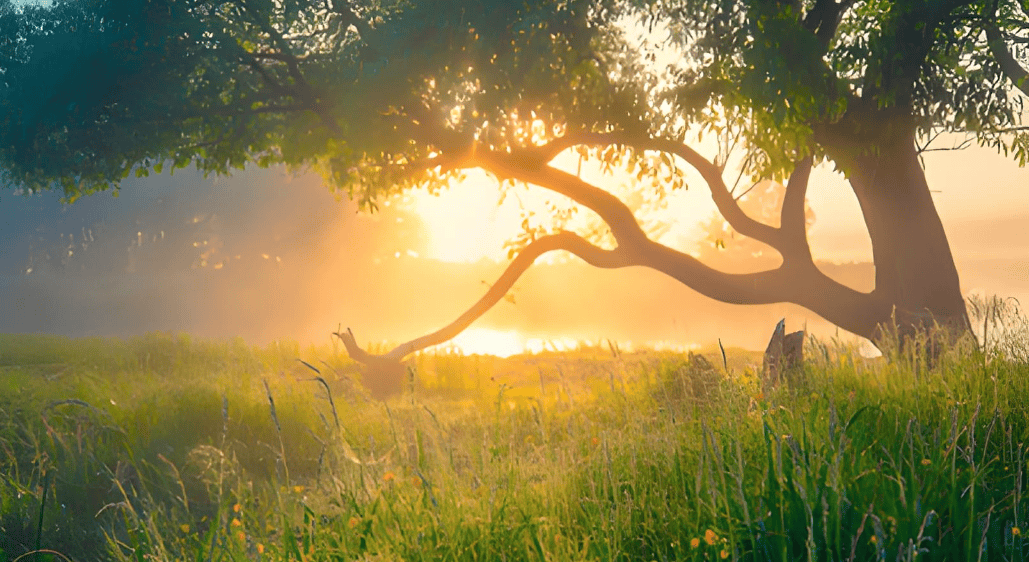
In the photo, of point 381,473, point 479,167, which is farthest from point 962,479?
point 479,167

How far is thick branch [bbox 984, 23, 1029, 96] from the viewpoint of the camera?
10578 mm

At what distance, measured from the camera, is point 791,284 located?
12828 millimetres

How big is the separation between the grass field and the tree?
3.97 m

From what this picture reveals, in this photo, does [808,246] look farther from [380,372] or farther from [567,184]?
[380,372]

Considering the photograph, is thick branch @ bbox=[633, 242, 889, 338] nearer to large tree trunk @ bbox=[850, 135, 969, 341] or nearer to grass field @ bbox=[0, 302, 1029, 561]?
large tree trunk @ bbox=[850, 135, 969, 341]

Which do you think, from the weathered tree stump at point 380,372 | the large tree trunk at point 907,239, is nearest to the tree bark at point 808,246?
the large tree trunk at point 907,239

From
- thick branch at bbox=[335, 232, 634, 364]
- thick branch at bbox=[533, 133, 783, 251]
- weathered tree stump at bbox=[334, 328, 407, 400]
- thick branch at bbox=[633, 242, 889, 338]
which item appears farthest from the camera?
weathered tree stump at bbox=[334, 328, 407, 400]

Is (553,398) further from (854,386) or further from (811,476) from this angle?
(811,476)

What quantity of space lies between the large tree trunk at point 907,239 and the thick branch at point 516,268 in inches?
164

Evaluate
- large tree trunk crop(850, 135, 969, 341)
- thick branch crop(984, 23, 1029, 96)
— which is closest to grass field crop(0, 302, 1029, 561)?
large tree trunk crop(850, 135, 969, 341)

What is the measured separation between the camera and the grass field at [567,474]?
10.4 feet

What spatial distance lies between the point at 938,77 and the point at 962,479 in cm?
942

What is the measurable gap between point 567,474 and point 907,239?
32.4 ft

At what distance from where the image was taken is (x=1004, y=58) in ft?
35.7
